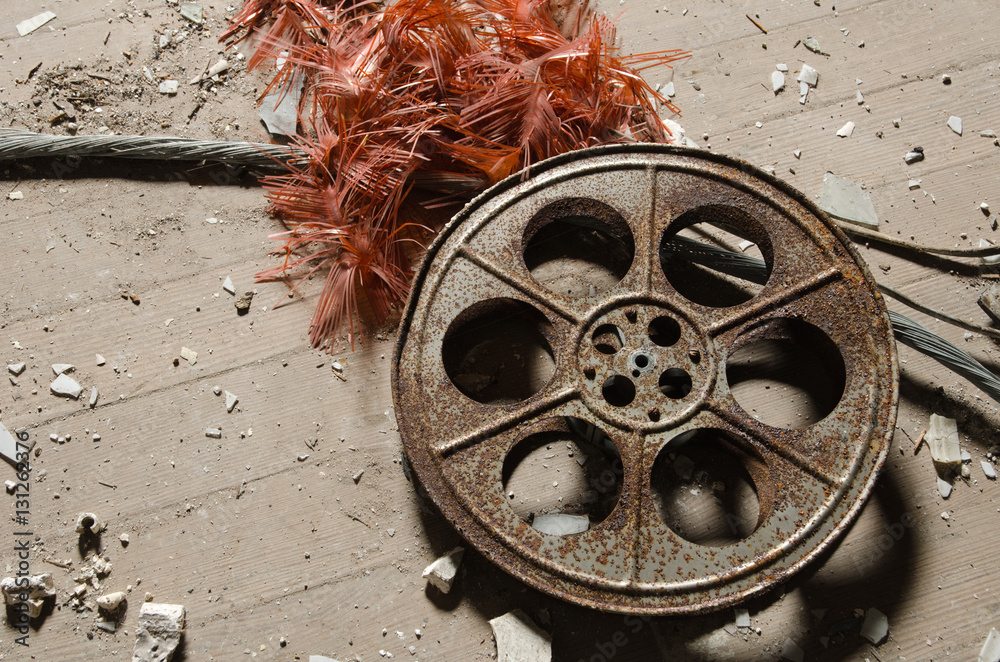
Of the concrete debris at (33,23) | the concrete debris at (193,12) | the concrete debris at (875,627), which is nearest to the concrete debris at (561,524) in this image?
the concrete debris at (875,627)

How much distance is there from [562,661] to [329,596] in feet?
1.41

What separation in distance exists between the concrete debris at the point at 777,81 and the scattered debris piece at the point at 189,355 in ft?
4.44

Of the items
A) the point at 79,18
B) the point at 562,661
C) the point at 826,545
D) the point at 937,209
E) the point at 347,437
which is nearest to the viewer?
the point at 826,545

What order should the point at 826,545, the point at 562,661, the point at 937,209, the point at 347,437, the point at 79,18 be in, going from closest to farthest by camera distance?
the point at 826,545 → the point at 562,661 → the point at 347,437 → the point at 937,209 → the point at 79,18

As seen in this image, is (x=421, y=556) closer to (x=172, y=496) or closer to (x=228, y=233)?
(x=172, y=496)

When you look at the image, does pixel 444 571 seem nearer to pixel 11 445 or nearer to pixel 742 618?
pixel 742 618

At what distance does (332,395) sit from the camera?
1.37m

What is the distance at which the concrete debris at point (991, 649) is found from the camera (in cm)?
122

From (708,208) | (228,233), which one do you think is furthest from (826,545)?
(228,233)

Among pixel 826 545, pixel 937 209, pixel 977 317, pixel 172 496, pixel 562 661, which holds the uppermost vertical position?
pixel 937 209

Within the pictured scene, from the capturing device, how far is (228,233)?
1470mm

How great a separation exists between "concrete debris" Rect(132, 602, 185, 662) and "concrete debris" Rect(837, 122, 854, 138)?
163 centimetres

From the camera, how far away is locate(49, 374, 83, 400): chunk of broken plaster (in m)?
1.38

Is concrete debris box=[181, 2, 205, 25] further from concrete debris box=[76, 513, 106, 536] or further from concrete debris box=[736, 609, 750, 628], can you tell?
concrete debris box=[736, 609, 750, 628]
